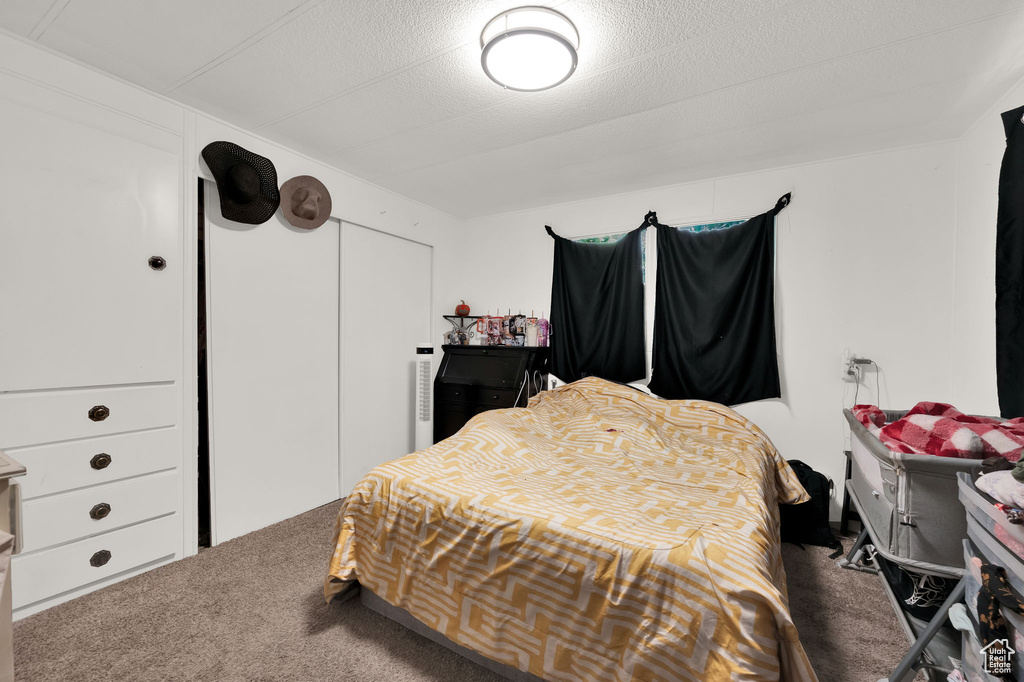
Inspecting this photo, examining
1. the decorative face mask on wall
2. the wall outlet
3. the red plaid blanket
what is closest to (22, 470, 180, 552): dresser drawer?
the decorative face mask on wall

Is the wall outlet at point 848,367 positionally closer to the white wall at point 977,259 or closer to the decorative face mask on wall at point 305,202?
the white wall at point 977,259

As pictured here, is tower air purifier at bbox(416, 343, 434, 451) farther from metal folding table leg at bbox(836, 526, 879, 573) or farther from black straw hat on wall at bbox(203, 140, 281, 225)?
metal folding table leg at bbox(836, 526, 879, 573)

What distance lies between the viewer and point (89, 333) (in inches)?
78.3

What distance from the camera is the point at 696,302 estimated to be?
124 inches

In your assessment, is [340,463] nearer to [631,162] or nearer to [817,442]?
[631,162]

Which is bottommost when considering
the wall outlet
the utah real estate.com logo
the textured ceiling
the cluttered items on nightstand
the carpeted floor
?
the carpeted floor

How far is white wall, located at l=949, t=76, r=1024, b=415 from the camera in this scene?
7.00 feet

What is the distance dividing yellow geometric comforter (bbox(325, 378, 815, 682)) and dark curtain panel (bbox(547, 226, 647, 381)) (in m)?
1.20

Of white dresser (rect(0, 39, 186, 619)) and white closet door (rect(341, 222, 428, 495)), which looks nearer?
white dresser (rect(0, 39, 186, 619))

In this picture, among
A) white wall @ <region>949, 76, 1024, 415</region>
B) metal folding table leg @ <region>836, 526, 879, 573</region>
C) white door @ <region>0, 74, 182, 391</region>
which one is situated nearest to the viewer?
white door @ <region>0, 74, 182, 391</region>

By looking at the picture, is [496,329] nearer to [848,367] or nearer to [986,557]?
[848,367]

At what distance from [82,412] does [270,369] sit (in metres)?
0.89

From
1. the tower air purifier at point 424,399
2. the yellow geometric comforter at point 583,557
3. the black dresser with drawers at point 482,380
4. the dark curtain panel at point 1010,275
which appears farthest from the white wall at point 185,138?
the dark curtain panel at point 1010,275

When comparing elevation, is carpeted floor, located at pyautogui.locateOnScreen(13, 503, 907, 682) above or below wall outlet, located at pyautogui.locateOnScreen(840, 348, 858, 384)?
below
